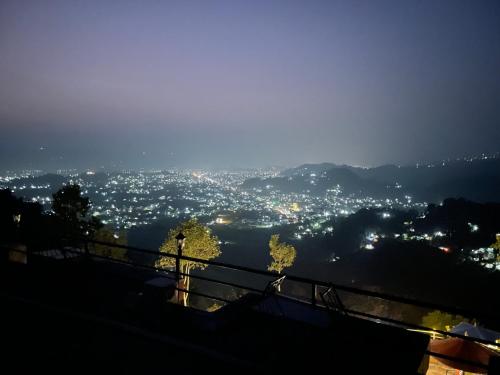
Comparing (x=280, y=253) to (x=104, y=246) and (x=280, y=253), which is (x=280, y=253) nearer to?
(x=280, y=253)

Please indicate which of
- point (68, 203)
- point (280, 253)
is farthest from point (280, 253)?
point (68, 203)

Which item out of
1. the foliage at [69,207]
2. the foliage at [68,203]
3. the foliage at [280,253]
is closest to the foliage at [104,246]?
the foliage at [69,207]

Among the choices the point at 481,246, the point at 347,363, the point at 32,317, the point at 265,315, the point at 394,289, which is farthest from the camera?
the point at 481,246

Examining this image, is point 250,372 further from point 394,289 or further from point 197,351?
point 394,289

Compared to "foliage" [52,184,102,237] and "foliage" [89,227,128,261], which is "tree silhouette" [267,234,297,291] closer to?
"foliage" [89,227,128,261]

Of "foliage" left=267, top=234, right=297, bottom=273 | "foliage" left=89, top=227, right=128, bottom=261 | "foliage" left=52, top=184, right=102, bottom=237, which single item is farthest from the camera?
"foliage" left=267, top=234, right=297, bottom=273

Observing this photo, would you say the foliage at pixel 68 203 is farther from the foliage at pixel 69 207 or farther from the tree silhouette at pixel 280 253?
the tree silhouette at pixel 280 253

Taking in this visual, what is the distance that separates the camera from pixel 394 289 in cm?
6050

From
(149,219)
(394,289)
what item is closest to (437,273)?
(394,289)

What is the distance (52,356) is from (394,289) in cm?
6573

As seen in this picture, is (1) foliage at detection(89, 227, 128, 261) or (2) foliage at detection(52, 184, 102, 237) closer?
(2) foliage at detection(52, 184, 102, 237)

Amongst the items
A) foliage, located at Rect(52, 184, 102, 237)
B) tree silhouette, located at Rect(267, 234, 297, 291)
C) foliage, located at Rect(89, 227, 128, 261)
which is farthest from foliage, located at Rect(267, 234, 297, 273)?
foliage, located at Rect(52, 184, 102, 237)

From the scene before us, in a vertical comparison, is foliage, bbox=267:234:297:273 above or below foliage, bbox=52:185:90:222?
below

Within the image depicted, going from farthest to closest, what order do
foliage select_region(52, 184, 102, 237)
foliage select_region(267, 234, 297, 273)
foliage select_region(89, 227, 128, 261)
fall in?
foliage select_region(267, 234, 297, 273), foliage select_region(89, 227, 128, 261), foliage select_region(52, 184, 102, 237)
